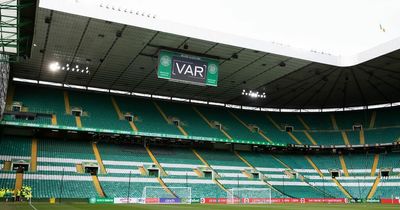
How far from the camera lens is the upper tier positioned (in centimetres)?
4025

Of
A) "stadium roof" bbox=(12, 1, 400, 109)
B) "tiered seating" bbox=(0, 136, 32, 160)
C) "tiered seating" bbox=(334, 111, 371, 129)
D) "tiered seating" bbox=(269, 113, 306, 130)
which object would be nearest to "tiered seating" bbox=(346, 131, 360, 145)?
"tiered seating" bbox=(334, 111, 371, 129)

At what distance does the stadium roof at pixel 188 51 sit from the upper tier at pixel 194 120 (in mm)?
1811

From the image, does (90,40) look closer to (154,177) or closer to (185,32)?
(185,32)

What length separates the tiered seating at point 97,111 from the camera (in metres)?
40.9

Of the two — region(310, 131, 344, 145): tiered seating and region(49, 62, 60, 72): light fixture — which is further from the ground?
region(49, 62, 60, 72): light fixture

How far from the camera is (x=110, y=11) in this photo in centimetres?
2656

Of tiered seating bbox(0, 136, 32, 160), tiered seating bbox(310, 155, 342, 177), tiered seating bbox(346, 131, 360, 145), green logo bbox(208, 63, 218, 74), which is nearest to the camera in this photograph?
green logo bbox(208, 63, 218, 74)

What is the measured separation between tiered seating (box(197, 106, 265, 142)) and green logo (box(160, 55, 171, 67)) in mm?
19845

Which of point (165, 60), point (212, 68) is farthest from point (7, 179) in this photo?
point (212, 68)

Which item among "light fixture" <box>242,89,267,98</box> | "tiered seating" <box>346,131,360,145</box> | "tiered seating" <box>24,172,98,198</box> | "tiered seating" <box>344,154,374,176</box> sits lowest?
"tiered seating" <box>24,172,98,198</box>

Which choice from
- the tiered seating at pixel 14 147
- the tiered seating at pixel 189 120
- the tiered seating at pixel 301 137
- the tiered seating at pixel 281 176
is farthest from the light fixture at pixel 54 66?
the tiered seating at pixel 301 137

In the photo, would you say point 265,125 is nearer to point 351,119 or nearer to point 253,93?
point 253,93

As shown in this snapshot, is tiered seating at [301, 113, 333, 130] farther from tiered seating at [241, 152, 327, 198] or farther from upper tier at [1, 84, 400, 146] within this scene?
tiered seating at [241, 152, 327, 198]

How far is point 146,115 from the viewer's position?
45.8 m
